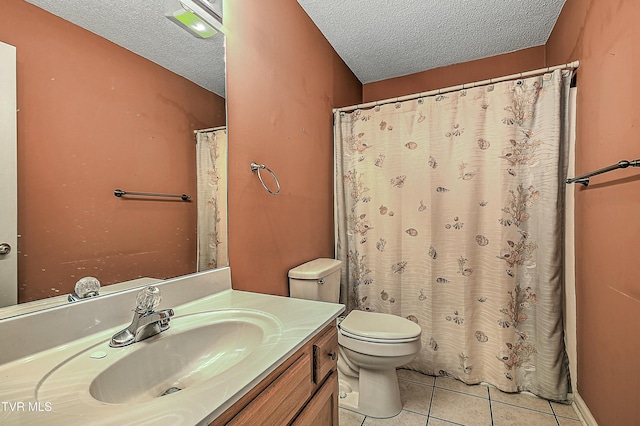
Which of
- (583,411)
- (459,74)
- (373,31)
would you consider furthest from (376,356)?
(459,74)

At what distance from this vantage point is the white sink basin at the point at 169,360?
1.99 ft

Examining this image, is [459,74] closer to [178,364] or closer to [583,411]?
[583,411]

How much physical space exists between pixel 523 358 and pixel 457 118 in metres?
1.49

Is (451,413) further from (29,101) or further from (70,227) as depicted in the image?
(29,101)

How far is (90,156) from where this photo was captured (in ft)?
2.71

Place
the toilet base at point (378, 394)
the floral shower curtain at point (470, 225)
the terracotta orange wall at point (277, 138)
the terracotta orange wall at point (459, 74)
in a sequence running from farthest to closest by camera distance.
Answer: the terracotta orange wall at point (459, 74) < the floral shower curtain at point (470, 225) < the toilet base at point (378, 394) < the terracotta orange wall at point (277, 138)

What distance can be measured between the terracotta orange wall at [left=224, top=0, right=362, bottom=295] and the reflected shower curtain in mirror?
0.05 m

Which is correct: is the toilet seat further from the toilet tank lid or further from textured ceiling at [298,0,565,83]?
textured ceiling at [298,0,565,83]

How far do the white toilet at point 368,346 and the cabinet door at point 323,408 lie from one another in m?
0.57

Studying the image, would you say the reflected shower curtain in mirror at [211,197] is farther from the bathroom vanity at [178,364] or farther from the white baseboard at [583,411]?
the white baseboard at [583,411]

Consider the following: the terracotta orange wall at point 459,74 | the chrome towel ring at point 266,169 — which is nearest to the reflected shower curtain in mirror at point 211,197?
the chrome towel ring at point 266,169

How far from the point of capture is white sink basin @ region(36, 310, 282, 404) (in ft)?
1.99

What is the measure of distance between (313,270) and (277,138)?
745mm

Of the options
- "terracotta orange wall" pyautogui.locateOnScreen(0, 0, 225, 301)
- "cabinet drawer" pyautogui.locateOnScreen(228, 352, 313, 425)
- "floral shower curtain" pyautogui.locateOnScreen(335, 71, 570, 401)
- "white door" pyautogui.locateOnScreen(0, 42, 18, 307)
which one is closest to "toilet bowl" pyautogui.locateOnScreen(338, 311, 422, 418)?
"floral shower curtain" pyautogui.locateOnScreen(335, 71, 570, 401)
